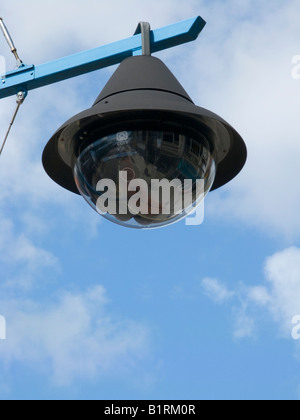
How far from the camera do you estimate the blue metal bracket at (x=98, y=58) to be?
13.2 ft

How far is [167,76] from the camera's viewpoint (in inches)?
154

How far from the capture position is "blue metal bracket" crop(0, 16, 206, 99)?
4.02 metres

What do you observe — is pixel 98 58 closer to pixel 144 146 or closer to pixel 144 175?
pixel 144 146

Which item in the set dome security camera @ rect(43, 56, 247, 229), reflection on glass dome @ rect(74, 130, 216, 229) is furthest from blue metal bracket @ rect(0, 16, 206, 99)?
reflection on glass dome @ rect(74, 130, 216, 229)

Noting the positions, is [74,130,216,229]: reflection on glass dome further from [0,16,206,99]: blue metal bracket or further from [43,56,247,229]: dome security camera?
[0,16,206,99]: blue metal bracket

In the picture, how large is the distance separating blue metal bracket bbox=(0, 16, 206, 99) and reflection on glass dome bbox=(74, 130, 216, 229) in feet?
1.83

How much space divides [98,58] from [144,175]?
81cm

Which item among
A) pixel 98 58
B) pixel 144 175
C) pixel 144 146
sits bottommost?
pixel 144 175

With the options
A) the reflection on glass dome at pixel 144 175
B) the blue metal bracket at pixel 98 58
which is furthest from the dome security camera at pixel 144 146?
the blue metal bracket at pixel 98 58

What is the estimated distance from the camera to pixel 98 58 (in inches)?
161

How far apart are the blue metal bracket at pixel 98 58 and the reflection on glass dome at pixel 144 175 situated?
557 millimetres

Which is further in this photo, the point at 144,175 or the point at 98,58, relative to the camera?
the point at 98,58

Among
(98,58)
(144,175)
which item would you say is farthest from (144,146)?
(98,58)

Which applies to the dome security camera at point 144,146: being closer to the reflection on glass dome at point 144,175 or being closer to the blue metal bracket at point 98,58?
the reflection on glass dome at point 144,175
